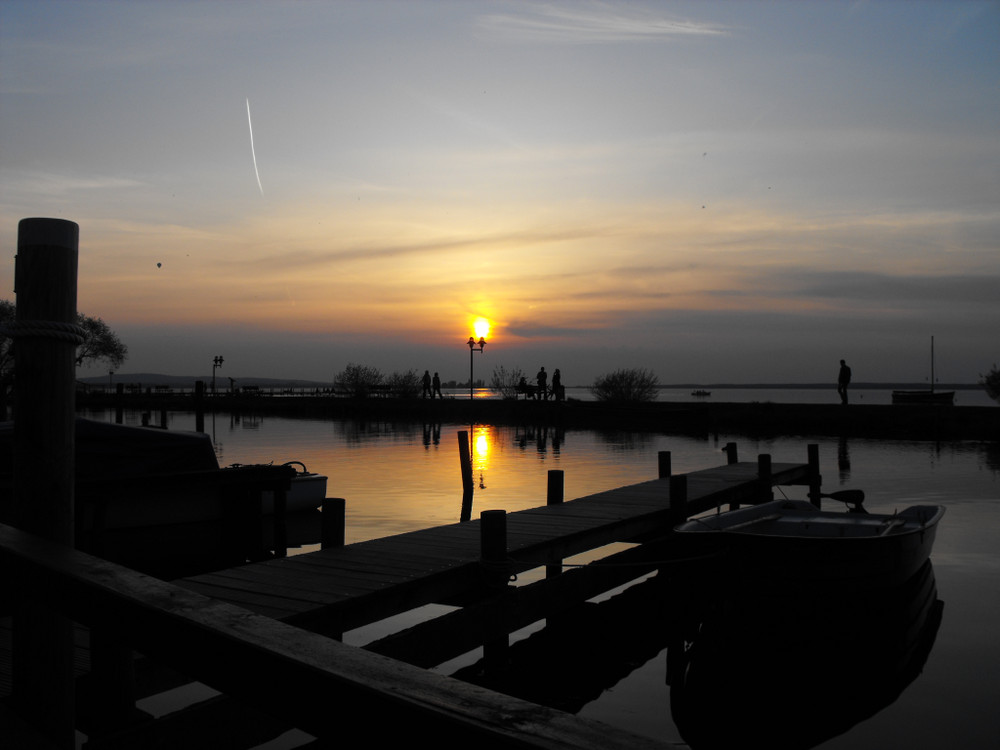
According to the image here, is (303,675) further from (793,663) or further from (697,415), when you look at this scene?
(697,415)

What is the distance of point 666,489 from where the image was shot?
14211 millimetres

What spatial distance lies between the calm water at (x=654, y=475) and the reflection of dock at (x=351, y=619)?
1.35 meters

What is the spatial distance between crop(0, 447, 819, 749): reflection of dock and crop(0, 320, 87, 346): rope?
819 mm

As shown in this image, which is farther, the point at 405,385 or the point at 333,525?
the point at 405,385

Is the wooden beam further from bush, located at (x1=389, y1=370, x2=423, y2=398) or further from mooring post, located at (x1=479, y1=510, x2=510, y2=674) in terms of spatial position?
bush, located at (x1=389, y1=370, x2=423, y2=398)

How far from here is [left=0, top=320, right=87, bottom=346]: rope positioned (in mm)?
3463

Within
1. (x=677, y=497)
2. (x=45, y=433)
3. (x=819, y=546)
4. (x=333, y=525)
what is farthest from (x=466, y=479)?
(x=45, y=433)

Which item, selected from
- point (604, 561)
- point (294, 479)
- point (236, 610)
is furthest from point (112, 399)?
point (236, 610)

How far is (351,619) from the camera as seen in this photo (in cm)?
653

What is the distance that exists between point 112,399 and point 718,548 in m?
80.5

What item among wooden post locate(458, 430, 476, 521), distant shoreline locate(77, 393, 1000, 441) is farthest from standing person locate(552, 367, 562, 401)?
wooden post locate(458, 430, 476, 521)

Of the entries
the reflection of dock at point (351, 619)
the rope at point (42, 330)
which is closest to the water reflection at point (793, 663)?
the reflection of dock at point (351, 619)

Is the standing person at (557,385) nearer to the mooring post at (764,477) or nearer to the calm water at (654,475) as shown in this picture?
the calm water at (654,475)

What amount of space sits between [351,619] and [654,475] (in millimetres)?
19586
